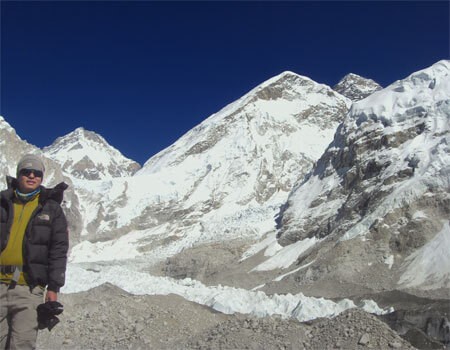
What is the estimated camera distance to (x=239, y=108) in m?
140

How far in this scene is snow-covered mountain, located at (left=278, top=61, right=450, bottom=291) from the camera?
44406 millimetres

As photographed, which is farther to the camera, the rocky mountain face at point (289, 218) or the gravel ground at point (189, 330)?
the rocky mountain face at point (289, 218)

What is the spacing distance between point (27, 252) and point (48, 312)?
67 centimetres

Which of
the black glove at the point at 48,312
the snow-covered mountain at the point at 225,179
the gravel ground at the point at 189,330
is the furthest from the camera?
the snow-covered mountain at the point at 225,179

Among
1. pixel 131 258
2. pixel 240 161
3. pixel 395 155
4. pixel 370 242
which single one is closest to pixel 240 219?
pixel 131 258

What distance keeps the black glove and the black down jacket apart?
0.17 m

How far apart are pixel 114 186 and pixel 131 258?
3514 centimetres

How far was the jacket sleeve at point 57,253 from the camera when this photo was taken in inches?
226

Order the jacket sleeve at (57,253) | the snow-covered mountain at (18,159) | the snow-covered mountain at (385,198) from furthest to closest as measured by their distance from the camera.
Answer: the snow-covered mountain at (18,159), the snow-covered mountain at (385,198), the jacket sleeve at (57,253)

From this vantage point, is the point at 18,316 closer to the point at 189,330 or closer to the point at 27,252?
the point at 27,252

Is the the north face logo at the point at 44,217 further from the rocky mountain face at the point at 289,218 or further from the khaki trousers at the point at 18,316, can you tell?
the rocky mountain face at the point at 289,218

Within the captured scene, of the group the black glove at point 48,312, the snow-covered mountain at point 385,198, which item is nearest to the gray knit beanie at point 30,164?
the black glove at point 48,312

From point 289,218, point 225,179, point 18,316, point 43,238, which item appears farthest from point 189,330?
point 225,179

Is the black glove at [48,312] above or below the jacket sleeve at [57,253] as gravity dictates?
below
